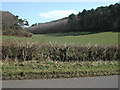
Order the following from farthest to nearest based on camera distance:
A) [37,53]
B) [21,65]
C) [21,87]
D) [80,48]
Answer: [80,48] < [37,53] < [21,65] < [21,87]

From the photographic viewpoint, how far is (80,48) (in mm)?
9766

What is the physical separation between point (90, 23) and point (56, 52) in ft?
140

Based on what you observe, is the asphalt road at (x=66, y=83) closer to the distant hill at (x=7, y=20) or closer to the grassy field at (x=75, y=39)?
the grassy field at (x=75, y=39)

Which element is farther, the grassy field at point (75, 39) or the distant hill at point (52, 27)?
the distant hill at point (52, 27)

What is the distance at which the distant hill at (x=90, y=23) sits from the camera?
142 feet

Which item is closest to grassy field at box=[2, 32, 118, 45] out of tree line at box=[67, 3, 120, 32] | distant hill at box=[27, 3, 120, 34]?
distant hill at box=[27, 3, 120, 34]

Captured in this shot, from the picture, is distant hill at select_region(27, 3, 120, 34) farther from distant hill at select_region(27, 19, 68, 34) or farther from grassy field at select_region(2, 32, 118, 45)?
grassy field at select_region(2, 32, 118, 45)

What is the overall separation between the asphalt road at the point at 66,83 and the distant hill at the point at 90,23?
34.7m

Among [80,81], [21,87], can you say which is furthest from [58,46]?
[21,87]

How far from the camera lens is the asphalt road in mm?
5289

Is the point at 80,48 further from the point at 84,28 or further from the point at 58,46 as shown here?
the point at 84,28

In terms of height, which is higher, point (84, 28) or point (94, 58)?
point (84, 28)

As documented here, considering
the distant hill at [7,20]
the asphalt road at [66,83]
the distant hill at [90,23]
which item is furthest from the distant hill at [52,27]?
the asphalt road at [66,83]

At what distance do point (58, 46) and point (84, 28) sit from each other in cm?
4367
